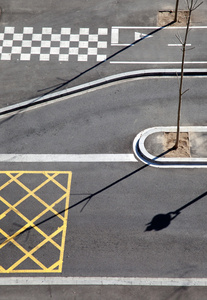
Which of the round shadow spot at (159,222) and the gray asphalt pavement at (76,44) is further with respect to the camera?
the gray asphalt pavement at (76,44)

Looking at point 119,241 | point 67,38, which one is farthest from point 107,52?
point 119,241

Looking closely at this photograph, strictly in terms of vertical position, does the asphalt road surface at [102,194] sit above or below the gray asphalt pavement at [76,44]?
below

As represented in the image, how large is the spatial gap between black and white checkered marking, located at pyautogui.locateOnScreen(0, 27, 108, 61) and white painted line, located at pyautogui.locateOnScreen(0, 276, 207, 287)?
38.1ft

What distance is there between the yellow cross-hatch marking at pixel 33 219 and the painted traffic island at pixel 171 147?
3501 millimetres

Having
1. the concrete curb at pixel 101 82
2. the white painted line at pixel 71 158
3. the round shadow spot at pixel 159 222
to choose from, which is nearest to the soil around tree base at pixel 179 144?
the white painted line at pixel 71 158

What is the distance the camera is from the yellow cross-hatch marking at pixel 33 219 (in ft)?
48.3

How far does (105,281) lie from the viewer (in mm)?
14195

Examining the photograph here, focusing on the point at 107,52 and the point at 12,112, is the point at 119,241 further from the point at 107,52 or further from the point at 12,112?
the point at 107,52

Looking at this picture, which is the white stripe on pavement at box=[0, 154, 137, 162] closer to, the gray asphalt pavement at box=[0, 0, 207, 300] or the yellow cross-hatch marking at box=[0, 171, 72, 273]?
the gray asphalt pavement at box=[0, 0, 207, 300]

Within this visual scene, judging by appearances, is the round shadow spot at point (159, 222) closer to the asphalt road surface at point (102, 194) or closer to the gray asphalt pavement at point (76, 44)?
the asphalt road surface at point (102, 194)

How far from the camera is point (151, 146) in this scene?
17578 mm

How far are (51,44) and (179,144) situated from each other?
931 centimetres

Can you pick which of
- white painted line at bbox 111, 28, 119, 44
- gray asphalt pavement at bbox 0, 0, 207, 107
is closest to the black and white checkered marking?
gray asphalt pavement at bbox 0, 0, 207, 107

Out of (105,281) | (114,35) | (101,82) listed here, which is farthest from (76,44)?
(105,281)
